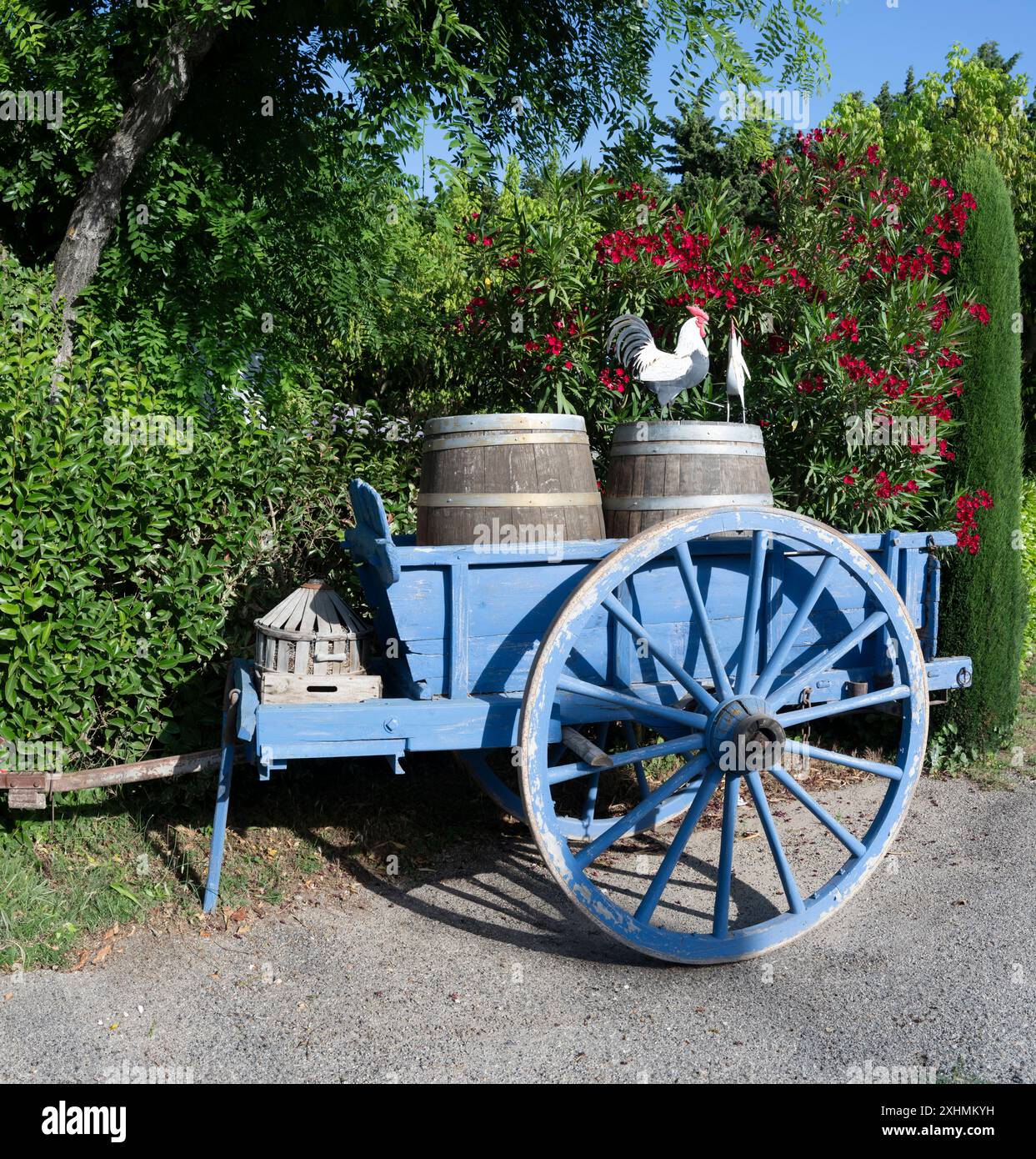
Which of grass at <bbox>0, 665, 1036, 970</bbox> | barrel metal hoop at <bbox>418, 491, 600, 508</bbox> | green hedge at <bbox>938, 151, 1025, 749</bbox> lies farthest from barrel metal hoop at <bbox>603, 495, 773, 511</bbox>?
green hedge at <bbox>938, 151, 1025, 749</bbox>

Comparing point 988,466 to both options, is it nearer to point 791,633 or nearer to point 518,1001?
point 791,633

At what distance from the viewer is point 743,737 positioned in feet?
9.65

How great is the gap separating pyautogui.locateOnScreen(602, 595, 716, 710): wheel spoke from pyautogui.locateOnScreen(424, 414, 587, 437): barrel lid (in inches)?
24.7

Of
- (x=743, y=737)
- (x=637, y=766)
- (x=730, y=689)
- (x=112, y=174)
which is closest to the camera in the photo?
(x=743, y=737)

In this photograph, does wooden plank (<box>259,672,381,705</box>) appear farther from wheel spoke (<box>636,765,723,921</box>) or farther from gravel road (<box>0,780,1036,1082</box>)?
wheel spoke (<box>636,765,723,921</box>)

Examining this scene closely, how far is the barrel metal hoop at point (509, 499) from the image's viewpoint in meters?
3.14

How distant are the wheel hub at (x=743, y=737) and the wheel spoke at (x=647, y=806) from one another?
0.22ft

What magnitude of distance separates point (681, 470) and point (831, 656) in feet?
2.55

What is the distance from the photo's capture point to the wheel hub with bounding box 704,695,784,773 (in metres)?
2.95

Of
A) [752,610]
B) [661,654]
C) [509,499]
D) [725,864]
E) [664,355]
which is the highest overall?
[664,355]

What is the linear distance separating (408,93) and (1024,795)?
424cm

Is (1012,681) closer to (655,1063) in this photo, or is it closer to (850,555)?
(850,555)

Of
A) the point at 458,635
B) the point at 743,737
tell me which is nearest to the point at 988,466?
the point at 743,737

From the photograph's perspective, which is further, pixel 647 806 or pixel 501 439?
pixel 501 439
